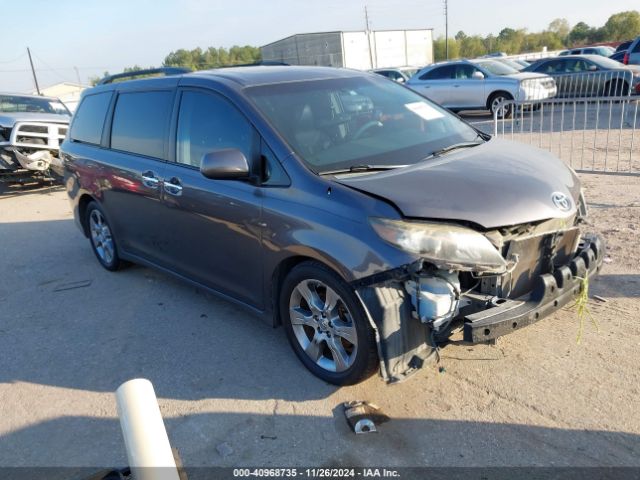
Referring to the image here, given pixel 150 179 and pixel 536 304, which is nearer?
pixel 536 304

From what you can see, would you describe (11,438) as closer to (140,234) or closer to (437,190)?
(140,234)

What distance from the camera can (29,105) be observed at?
40.8 feet

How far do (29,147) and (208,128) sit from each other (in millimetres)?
8155

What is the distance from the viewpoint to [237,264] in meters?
3.95

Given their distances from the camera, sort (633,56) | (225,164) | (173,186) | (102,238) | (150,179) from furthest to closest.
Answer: (633,56) < (102,238) < (150,179) < (173,186) < (225,164)

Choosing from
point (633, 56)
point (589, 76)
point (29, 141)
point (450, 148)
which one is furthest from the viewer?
point (633, 56)

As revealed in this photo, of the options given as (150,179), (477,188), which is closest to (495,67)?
(150,179)

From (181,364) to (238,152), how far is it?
1570mm

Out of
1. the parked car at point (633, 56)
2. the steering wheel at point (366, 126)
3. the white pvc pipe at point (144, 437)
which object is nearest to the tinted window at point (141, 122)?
the steering wheel at point (366, 126)

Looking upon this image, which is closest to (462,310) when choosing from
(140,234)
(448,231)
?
(448,231)

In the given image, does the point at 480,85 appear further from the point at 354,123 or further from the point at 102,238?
the point at 354,123

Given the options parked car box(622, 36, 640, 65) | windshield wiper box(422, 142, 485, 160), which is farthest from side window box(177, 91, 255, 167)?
parked car box(622, 36, 640, 65)

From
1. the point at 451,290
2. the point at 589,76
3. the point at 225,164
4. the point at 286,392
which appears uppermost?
the point at 225,164

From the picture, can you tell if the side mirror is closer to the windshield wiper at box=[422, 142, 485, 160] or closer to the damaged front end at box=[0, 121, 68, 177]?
the windshield wiper at box=[422, 142, 485, 160]
